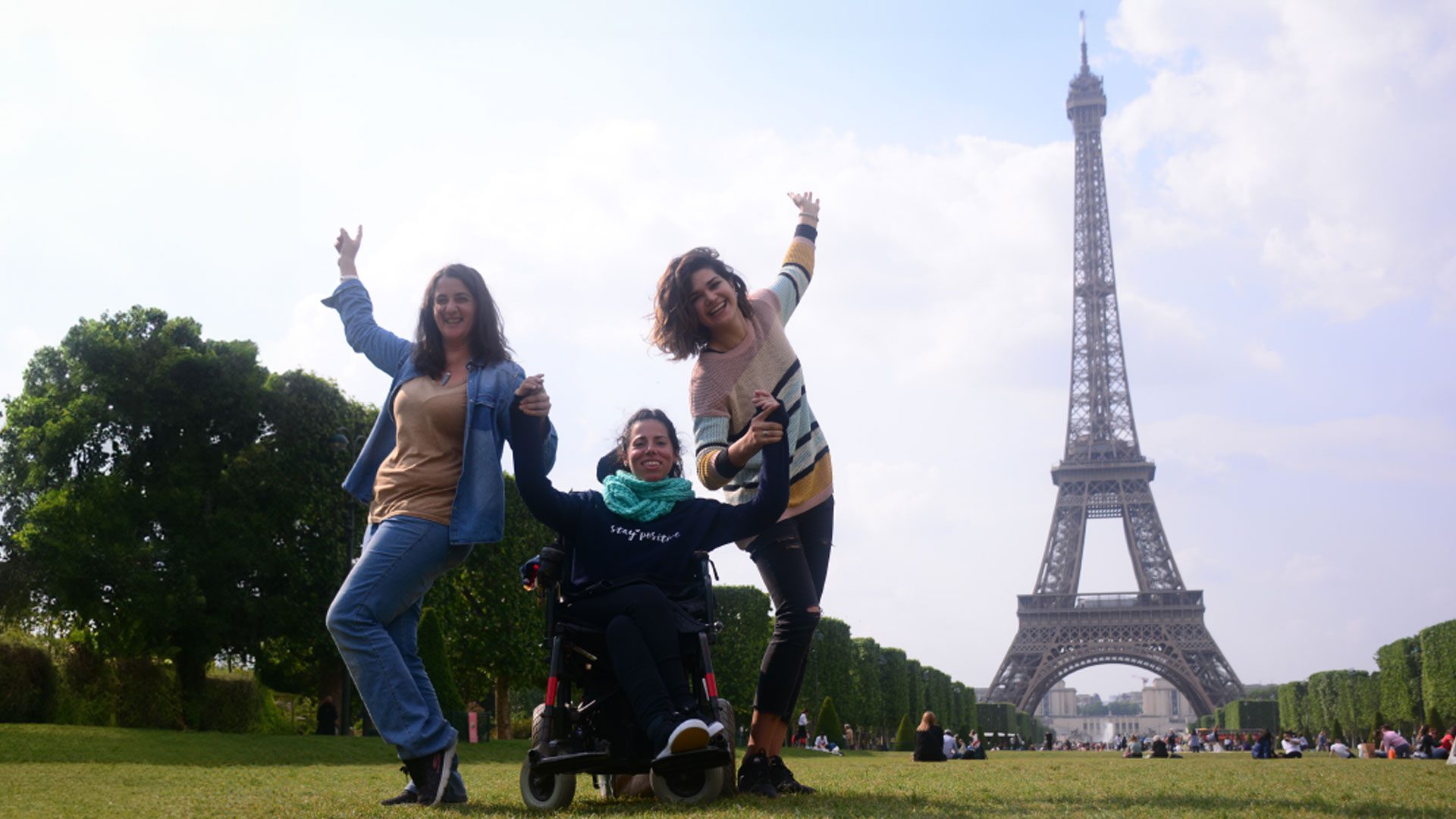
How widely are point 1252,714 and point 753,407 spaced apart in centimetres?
7235

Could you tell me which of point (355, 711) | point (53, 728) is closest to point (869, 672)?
point (355, 711)

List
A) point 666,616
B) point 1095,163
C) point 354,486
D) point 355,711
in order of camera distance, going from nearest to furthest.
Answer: point 666,616, point 354,486, point 355,711, point 1095,163

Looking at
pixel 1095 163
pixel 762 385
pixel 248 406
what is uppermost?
pixel 1095 163

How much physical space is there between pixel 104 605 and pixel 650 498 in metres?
21.9

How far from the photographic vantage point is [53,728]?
17281 mm

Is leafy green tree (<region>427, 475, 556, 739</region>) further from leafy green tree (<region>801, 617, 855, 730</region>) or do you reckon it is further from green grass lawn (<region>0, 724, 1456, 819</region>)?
green grass lawn (<region>0, 724, 1456, 819</region>)

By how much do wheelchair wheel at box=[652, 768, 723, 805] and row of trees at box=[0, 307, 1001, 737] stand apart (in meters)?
19.2

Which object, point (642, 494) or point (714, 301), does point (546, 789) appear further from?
point (714, 301)

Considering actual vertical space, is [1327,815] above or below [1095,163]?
below

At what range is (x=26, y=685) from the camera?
20.9m

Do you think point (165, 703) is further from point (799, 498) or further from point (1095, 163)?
point (1095, 163)

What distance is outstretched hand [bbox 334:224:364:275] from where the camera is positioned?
571 centimetres

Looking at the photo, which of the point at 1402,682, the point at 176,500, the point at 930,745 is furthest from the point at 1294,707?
the point at 176,500

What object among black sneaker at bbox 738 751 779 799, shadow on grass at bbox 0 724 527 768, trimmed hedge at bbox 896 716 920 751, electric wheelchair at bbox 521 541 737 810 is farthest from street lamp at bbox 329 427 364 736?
trimmed hedge at bbox 896 716 920 751
